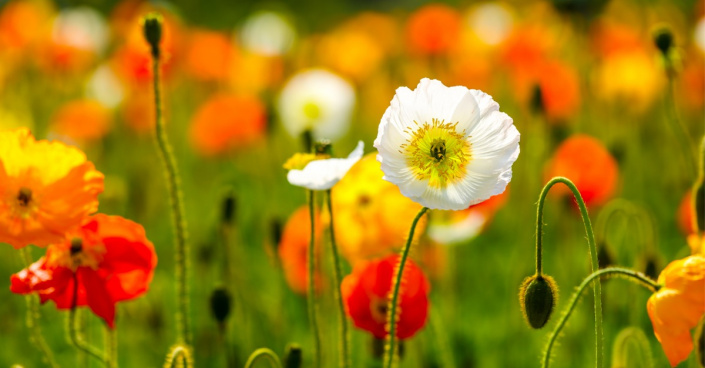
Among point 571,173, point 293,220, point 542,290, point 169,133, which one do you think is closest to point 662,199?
point 571,173

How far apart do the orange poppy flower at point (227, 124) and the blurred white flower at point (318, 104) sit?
225mm

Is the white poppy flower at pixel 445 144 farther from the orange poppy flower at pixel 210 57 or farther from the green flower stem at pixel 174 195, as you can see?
the orange poppy flower at pixel 210 57

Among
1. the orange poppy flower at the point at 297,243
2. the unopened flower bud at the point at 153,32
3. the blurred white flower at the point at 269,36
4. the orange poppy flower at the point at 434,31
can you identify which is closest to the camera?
the unopened flower bud at the point at 153,32

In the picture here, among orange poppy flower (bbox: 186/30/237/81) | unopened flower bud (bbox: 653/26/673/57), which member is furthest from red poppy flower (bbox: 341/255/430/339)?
orange poppy flower (bbox: 186/30/237/81)

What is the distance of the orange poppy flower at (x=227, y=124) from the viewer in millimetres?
3690

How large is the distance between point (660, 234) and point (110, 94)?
3104 millimetres

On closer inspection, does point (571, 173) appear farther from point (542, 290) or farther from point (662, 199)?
point (662, 199)

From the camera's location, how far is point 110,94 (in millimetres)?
5012

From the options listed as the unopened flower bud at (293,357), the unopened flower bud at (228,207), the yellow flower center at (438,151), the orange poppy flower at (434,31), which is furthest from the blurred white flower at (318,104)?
Answer: the yellow flower center at (438,151)

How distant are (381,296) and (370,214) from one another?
10.0 inches

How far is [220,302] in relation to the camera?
1722 millimetres

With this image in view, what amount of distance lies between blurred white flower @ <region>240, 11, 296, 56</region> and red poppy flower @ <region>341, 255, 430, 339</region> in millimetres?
3395

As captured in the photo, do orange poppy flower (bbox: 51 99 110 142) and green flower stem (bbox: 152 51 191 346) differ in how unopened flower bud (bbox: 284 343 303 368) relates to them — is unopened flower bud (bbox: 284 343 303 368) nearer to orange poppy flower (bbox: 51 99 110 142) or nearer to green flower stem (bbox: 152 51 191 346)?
green flower stem (bbox: 152 51 191 346)

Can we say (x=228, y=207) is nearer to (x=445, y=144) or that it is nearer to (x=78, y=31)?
(x=445, y=144)
